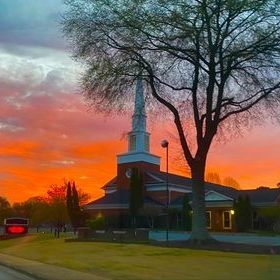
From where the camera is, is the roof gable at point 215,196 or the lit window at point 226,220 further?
the roof gable at point 215,196

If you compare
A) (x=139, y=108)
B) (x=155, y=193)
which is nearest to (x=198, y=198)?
(x=139, y=108)

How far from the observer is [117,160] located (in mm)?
81938

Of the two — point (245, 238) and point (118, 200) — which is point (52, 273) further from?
point (118, 200)

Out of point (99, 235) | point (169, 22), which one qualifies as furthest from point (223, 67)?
point (99, 235)

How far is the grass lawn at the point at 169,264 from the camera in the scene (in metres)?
17.0

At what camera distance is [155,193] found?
76500mm

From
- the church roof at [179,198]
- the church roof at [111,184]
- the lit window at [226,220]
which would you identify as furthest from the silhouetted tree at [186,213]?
the church roof at [111,184]

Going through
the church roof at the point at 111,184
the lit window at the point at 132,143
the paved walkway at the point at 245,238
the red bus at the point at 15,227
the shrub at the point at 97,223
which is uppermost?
the lit window at the point at 132,143

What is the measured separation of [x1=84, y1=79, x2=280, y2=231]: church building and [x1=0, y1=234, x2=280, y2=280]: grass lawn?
37468mm

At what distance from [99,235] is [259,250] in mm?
16347

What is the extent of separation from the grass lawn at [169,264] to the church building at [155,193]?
123 feet

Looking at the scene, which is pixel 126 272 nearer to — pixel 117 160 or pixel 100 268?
pixel 100 268

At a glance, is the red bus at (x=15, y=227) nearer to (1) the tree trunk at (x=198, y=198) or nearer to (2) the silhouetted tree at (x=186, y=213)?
(2) the silhouetted tree at (x=186, y=213)

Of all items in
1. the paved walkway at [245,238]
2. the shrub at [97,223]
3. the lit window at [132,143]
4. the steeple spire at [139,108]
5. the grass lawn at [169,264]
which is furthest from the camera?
the lit window at [132,143]
